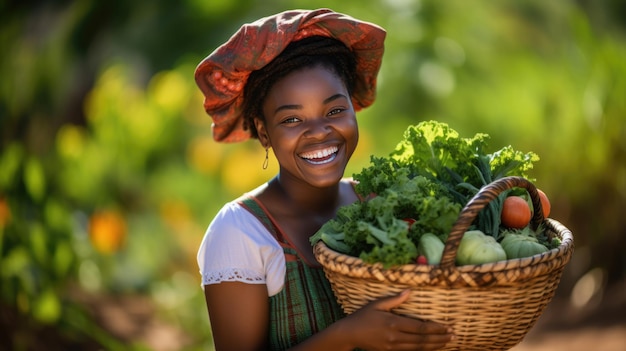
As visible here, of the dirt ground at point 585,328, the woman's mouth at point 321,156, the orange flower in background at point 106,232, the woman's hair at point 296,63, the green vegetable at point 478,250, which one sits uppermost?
the woman's hair at point 296,63

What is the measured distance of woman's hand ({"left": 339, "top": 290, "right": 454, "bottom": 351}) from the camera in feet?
6.71

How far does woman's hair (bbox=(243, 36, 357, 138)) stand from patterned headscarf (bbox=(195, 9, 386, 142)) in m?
0.02

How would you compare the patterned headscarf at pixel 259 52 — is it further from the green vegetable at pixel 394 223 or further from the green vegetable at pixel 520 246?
the green vegetable at pixel 520 246

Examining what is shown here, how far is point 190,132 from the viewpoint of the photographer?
5852 millimetres

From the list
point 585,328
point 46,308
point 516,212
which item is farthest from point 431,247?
point 585,328

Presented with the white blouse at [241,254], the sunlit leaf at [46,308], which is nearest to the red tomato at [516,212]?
the white blouse at [241,254]

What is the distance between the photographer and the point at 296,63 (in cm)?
255

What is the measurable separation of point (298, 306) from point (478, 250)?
0.72 metres

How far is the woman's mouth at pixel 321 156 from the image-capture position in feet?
8.30

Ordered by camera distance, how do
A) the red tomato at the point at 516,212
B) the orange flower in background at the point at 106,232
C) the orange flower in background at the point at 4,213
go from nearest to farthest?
the red tomato at the point at 516,212, the orange flower in background at the point at 4,213, the orange flower in background at the point at 106,232

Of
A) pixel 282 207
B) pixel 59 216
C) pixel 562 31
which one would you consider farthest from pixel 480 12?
pixel 282 207

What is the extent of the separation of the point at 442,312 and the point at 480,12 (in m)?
4.50

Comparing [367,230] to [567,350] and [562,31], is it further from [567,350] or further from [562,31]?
[562,31]

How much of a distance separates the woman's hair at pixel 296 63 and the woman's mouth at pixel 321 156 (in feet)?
0.84
